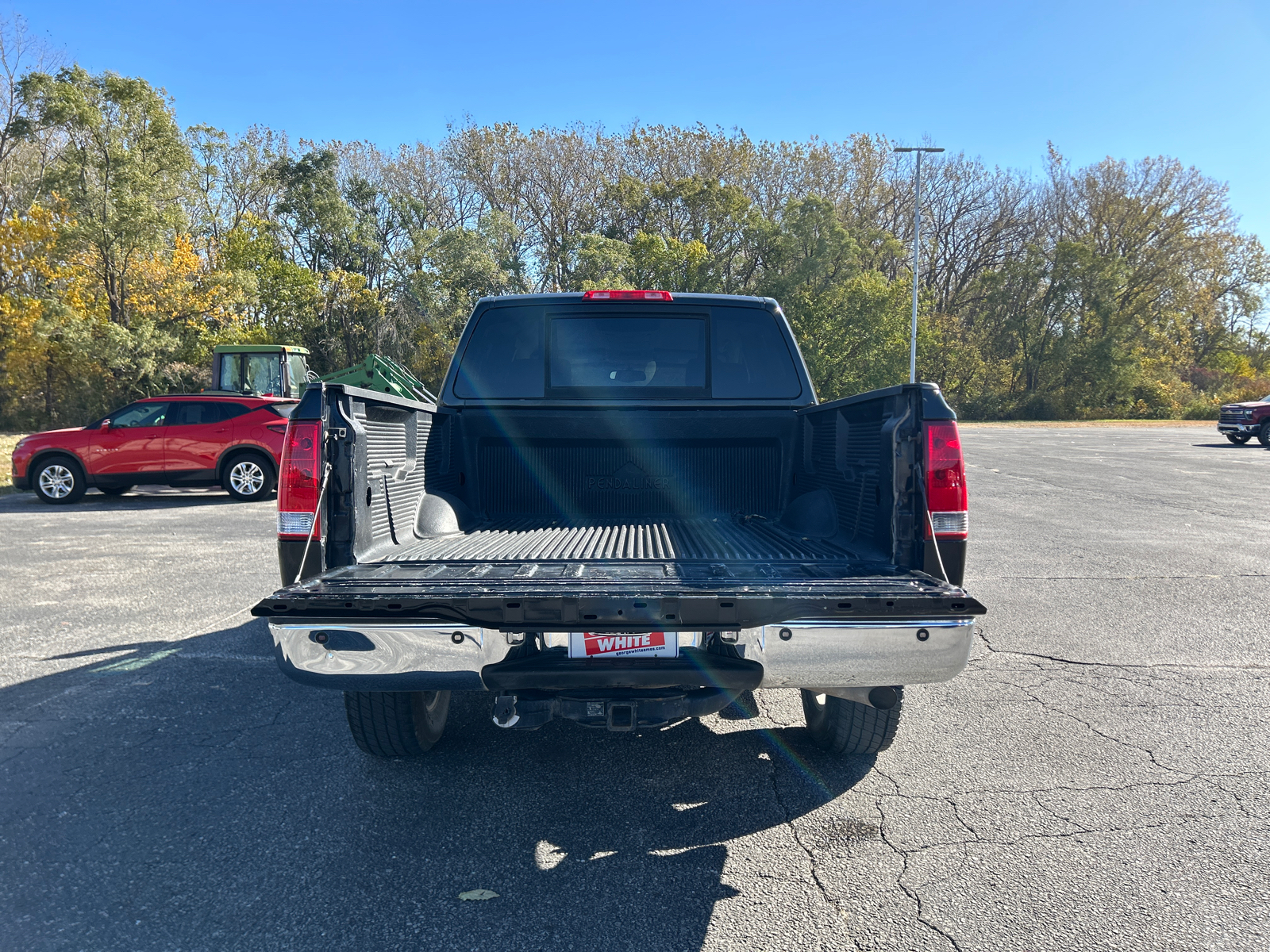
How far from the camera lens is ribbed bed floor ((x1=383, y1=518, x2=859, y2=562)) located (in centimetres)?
303

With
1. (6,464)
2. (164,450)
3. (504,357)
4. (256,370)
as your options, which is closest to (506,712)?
(504,357)

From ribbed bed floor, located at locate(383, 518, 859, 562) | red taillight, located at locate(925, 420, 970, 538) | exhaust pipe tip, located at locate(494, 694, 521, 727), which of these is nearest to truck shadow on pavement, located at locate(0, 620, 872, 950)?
exhaust pipe tip, located at locate(494, 694, 521, 727)

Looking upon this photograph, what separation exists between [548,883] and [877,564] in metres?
1.54

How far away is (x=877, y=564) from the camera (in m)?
2.80

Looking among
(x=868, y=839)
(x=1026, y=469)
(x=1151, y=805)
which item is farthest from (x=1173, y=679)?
(x=1026, y=469)

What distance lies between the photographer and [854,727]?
3279 millimetres

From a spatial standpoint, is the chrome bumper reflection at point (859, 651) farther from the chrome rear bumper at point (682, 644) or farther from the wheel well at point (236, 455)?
the wheel well at point (236, 455)

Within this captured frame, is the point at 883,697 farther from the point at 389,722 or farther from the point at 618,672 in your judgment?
the point at 389,722

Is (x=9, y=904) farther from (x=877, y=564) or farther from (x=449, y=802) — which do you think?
(x=877, y=564)

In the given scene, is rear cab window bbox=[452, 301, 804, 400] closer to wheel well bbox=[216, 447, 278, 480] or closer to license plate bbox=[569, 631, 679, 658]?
license plate bbox=[569, 631, 679, 658]

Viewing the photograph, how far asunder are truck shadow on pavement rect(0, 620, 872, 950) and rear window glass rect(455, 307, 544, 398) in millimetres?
1703

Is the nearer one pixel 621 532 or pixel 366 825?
pixel 366 825

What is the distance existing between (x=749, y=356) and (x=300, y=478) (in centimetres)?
258

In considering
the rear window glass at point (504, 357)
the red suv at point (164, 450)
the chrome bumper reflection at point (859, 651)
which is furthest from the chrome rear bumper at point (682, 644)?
the red suv at point (164, 450)
